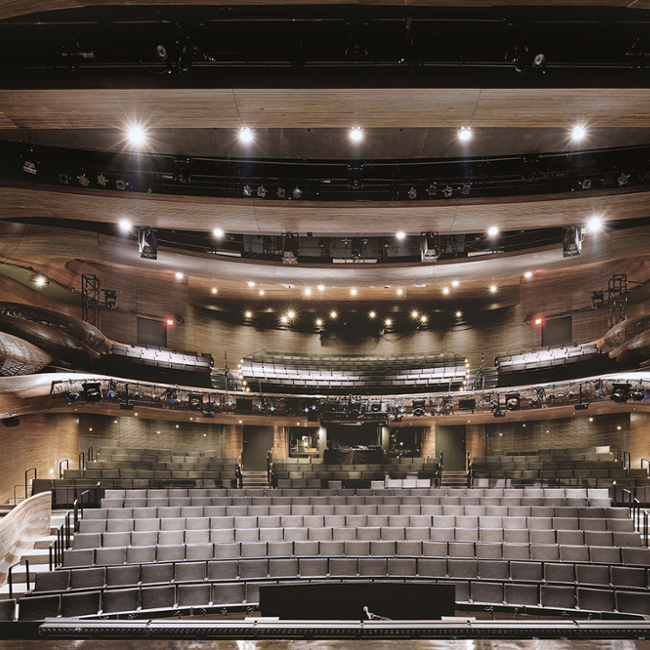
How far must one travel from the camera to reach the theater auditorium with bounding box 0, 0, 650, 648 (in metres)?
5.38

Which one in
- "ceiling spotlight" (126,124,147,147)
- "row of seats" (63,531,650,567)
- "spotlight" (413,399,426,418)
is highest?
"ceiling spotlight" (126,124,147,147)

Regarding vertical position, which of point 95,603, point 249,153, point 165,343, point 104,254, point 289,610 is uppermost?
point 249,153

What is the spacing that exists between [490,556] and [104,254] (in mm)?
9788

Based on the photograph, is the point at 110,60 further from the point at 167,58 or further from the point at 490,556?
the point at 490,556

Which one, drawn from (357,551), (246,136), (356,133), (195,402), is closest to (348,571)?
(357,551)

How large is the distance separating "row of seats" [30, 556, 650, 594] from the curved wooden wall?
1.00 meters

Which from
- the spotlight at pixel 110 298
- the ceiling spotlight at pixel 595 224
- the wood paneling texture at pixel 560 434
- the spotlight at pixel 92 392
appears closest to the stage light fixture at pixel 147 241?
the spotlight at pixel 92 392

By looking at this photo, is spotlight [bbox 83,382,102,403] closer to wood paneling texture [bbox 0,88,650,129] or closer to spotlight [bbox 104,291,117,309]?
spotlight [bbox 104,291,117,309]

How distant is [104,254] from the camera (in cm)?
1078

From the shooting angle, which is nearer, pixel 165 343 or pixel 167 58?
pixel 167 58

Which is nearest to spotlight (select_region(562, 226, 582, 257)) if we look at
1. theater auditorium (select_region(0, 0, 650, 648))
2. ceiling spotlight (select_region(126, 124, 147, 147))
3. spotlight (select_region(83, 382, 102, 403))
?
theater auditorium (select_region(0, 0, 650, 648))

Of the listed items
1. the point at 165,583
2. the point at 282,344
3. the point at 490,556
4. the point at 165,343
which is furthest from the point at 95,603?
the point at 282,344

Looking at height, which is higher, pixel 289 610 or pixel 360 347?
pixel 360 347

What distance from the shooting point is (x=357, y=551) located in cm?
635
